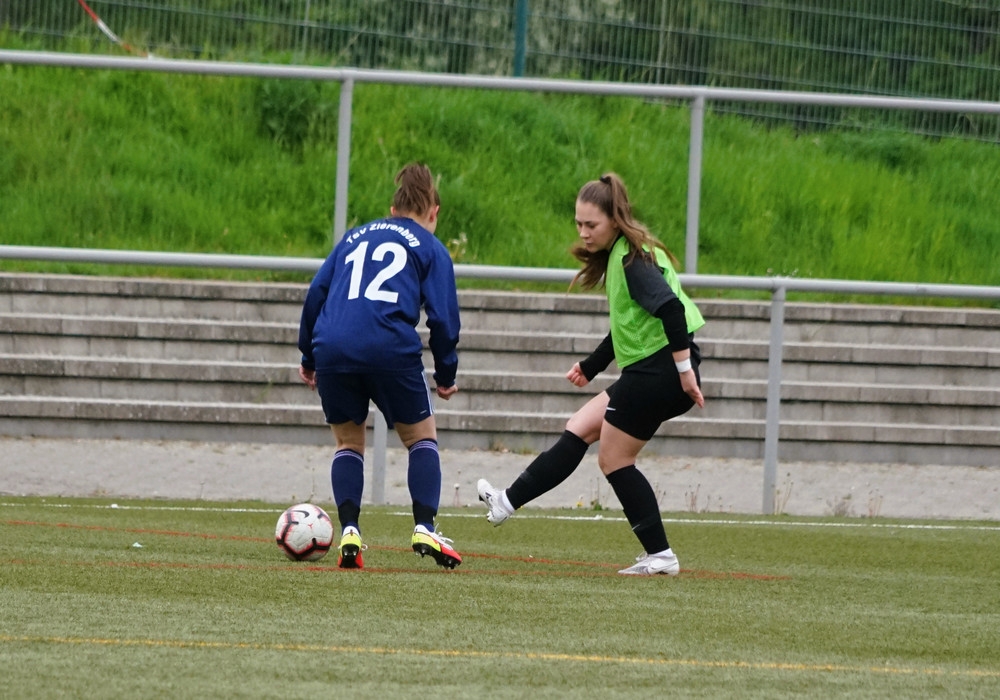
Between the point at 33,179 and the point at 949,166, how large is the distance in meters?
6.48

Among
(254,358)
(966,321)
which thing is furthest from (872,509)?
(254,358)

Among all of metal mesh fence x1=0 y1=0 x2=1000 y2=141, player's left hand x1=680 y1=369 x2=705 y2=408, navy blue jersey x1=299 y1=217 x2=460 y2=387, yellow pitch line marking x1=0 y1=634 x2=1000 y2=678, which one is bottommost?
yellow pitch line marking x1=0 y1=634 x2=1000 y2=678

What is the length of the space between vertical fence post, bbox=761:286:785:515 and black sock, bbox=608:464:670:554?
3.38 meters

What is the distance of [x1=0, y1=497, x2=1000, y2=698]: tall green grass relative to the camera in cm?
342

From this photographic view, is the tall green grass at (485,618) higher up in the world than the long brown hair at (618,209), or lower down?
lower down

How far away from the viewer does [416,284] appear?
5.66 metres

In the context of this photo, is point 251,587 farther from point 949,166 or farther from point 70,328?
Result: point 949,166

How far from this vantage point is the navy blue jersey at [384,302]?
5.56 meters

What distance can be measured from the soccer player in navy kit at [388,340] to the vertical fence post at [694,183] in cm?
491

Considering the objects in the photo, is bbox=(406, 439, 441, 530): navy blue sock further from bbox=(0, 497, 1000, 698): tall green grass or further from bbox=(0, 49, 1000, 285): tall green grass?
bbox=(0, 49, 1000, 285): tall green grass

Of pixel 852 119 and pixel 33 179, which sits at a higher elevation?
pixel 852 119

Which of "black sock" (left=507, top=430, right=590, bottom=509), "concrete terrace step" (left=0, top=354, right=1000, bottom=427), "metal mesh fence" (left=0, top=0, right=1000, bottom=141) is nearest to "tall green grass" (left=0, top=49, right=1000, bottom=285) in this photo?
"concrete terrace step" (left=0, top=354, right=1000, bottom=427)

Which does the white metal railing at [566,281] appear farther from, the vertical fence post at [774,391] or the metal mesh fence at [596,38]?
the metal mesh fence at [596,38]

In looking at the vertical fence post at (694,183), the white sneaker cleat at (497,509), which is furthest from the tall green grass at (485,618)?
the vertical fence post at (694,183)
